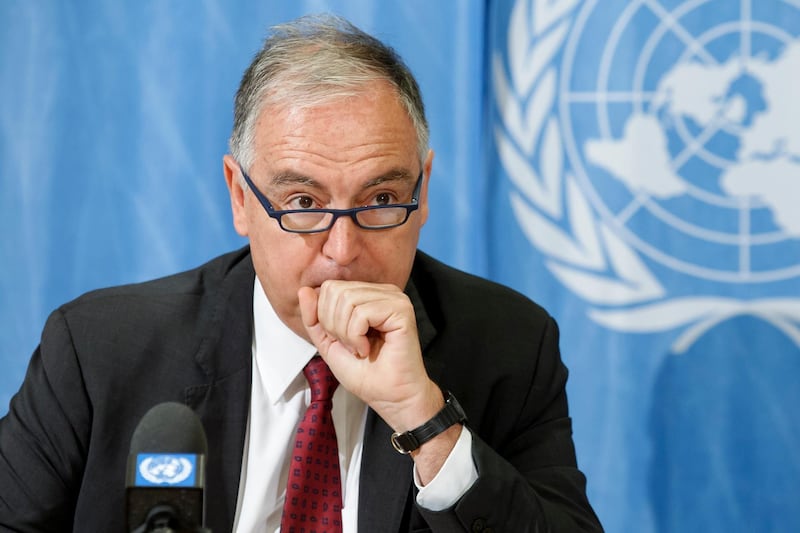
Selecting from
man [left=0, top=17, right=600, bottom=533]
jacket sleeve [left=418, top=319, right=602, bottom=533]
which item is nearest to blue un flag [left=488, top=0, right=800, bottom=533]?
jacket sleeve [left=418, top=319, right=602, bottom=533]

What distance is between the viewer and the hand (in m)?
1.84

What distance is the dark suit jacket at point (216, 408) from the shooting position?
2023mm

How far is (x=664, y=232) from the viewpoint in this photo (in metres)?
3.10

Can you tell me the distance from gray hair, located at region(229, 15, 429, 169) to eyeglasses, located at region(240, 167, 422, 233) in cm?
17

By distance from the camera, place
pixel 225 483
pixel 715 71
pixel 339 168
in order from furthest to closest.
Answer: pixel 715 71
pixel 225 483
pixel 339 168

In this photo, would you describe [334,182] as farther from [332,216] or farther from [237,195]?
[237,195]

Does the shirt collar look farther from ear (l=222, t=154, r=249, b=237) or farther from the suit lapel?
ear (l=222, t=154, r=249, b=237)

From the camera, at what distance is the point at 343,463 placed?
6.98 feet

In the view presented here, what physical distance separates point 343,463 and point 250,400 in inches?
9.8

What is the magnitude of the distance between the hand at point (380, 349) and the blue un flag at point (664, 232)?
133 centimetres

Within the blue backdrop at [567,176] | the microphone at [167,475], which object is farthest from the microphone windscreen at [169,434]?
the blue backdrop at [567,176]

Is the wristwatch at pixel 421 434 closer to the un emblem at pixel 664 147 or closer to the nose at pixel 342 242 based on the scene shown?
the nose at pixel 342 242

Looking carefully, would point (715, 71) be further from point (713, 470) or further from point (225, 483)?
point (225, 483)

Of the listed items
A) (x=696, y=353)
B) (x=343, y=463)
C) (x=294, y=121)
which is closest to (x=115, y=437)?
(x=343, y=463)
